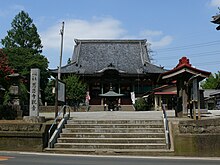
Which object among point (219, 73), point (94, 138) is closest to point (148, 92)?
point (219, 73)

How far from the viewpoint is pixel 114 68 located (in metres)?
43.2

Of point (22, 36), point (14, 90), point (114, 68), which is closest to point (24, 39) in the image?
point (22, 36)

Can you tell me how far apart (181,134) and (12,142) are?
6.39m

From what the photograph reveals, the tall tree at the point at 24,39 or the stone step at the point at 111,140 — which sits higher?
the tall tree at the point at 24,39

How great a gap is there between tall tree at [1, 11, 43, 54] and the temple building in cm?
723

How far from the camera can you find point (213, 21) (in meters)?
13.5

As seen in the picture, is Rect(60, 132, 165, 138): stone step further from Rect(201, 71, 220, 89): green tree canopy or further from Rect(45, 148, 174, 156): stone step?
Rect(201, 71, 220, 89): green tree canopy

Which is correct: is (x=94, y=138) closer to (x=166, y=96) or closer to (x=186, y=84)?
(x=186, y=84)

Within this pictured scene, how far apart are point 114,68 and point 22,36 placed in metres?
19.7

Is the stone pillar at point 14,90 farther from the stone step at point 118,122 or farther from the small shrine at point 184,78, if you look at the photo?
the small shrine at point 184,78

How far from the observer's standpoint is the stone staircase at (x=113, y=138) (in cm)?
1079

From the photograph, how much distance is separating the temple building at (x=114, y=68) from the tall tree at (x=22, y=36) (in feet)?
23.7

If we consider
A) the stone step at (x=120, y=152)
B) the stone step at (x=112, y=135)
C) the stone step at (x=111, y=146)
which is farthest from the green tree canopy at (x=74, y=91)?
the stone step at (x=120, y=152)

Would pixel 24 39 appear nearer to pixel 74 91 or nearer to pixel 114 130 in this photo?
→ pixel 74 91
